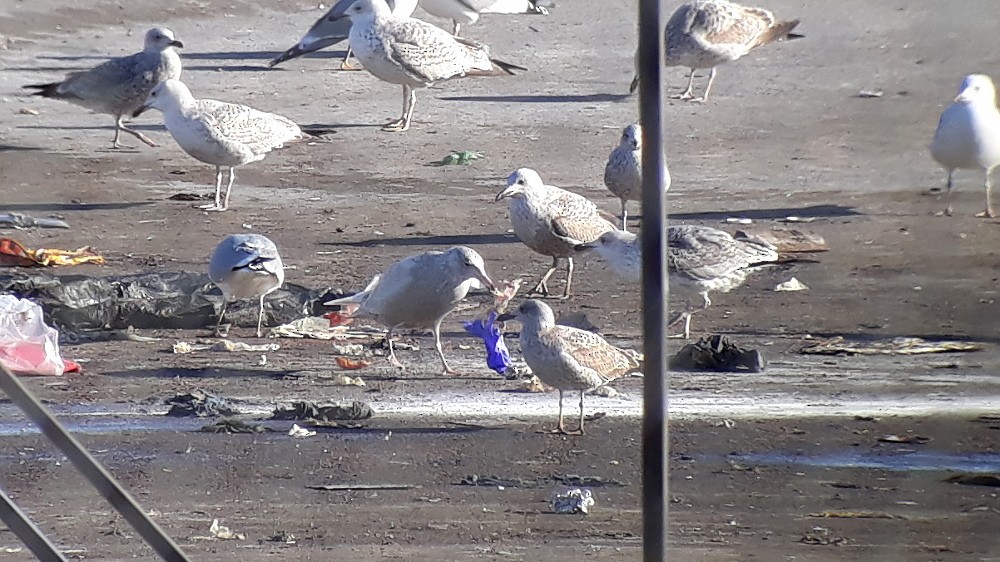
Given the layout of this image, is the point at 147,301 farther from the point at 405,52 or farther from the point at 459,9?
the point at 459,9

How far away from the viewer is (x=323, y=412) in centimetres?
684

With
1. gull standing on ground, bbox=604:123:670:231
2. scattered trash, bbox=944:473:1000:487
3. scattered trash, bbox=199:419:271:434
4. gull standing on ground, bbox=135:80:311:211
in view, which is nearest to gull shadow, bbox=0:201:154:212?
gull standing on ground, bbox=135:80:311:211

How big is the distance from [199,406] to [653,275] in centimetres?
461

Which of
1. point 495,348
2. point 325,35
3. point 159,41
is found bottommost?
point 495,348

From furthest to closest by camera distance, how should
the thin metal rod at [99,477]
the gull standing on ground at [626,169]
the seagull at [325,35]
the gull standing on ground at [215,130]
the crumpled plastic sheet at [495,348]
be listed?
1. the seagull at [325,35]
2. the gull standing on ground at [215,130]
3. the gull standing on ground at [626,169]
4. the crumpled plastic sheet at [495,348]
5. the thin metal rod at [99,477]

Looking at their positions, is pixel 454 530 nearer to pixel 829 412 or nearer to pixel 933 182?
pixel 829 412

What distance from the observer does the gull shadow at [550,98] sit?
1344 centimetres

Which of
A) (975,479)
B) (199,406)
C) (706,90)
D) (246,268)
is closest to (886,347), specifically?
(975,479)

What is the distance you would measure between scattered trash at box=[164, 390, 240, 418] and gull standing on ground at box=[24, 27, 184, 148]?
16.1 ft

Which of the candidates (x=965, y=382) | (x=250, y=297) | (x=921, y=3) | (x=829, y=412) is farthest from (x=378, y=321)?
(x=921, y=3)

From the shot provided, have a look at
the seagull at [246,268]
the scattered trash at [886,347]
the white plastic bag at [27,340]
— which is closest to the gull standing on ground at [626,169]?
the scattered trash at [886,347]

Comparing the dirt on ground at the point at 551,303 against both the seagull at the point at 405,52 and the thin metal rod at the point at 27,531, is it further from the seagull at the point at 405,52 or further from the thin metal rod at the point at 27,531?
the thin metal rod at the point at 27,531

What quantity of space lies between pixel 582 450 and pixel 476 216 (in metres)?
4.00

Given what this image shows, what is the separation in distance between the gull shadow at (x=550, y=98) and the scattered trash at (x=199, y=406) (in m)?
6.82
